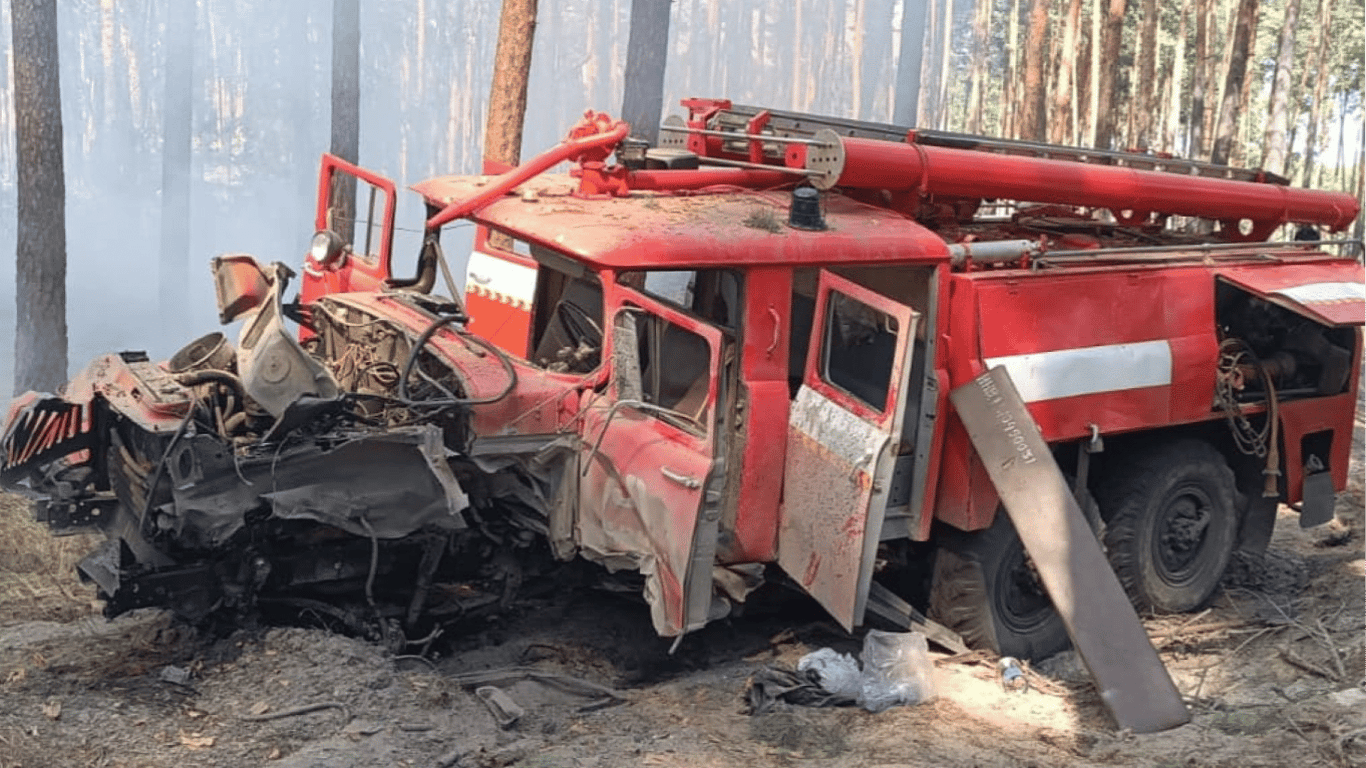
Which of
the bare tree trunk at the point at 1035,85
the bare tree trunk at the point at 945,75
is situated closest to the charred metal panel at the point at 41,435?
the bare tree trunk at the point at 1035,85

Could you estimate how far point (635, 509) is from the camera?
5992 millimetres

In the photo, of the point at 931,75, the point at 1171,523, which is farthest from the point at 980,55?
the point at 1171,523

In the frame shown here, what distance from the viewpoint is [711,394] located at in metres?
5.80

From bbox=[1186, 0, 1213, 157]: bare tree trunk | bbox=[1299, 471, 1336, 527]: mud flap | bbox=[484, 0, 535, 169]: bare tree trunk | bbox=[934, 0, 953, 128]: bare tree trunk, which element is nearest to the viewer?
bbox=[1299, 471, 1336, 527]: mud flap

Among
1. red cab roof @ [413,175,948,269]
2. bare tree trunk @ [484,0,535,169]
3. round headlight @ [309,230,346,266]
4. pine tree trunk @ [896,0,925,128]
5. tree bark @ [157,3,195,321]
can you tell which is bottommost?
tree bark @ [157,3,195,321]

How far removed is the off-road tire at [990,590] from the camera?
685 centimetres


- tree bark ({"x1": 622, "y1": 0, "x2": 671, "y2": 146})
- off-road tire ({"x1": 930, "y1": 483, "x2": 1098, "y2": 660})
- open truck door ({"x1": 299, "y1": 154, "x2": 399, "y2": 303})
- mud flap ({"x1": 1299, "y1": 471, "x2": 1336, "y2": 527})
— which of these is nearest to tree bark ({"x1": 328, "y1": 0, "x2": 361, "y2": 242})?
tree bark ({"x1": 622, "y1": 0, "x2": 671, "y2": 146})

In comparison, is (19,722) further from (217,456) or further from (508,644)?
(508,644)

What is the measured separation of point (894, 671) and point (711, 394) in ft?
5.26

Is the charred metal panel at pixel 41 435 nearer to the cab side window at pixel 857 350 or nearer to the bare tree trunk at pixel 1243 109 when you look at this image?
the cab side window at pixel 857 350

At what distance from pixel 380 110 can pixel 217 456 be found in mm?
65920

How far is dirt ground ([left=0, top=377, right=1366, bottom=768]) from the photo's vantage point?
5.36 meters

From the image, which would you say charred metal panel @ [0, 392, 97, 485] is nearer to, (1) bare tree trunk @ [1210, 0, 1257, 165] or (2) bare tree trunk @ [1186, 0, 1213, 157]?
(1) bare tree trunk @ [1210, 0, 1257, 165]

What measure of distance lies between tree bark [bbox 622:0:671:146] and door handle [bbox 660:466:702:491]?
12715 millimetres
